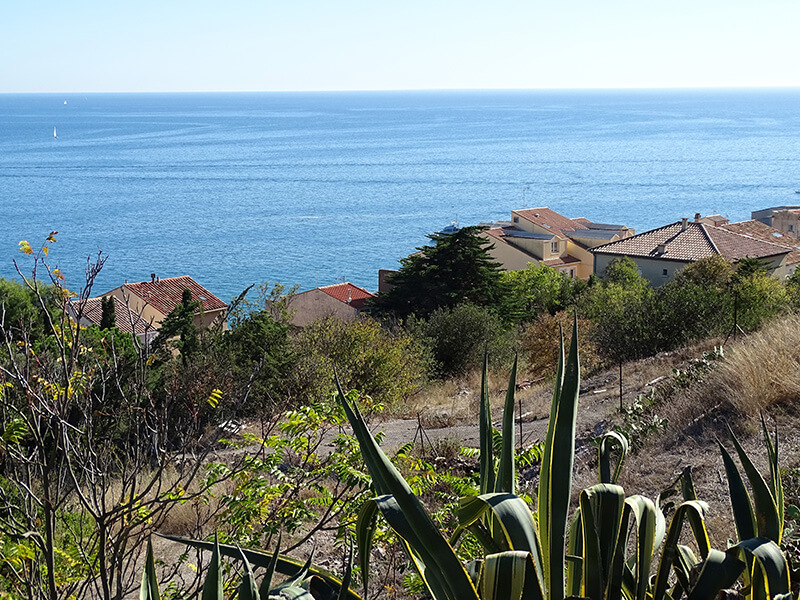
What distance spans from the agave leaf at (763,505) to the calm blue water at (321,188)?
46686 mm

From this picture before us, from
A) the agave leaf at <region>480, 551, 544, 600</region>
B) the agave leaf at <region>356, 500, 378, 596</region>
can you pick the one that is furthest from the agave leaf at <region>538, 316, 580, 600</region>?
the agave leaf at <region>356, 500, 378, 596</region>

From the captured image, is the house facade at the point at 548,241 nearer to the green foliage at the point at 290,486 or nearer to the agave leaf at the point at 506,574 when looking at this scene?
the green foliage at the point at 290,486

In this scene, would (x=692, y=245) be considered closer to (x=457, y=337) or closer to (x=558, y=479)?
(x=457, y=337)

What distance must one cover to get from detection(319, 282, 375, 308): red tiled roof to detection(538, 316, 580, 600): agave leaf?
3408cm

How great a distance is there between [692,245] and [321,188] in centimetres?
4898

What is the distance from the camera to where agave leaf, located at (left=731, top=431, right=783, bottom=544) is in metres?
1.84

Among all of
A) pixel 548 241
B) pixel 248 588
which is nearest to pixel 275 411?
pixel 248 588

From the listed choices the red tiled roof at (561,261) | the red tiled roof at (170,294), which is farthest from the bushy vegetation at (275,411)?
the red tiled roof at (561,261)

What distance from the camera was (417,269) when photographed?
27500mm

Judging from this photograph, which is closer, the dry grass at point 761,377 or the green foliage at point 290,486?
the green foliage at point 290,486

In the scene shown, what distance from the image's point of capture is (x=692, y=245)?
41969 millimetres

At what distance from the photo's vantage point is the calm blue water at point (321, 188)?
55969 mm

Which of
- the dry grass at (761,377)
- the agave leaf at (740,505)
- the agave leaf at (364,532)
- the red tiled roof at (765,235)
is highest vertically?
the agave leaf at (364,532)

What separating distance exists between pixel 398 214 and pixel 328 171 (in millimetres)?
27326
